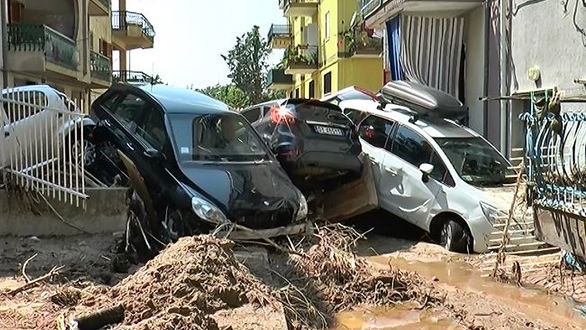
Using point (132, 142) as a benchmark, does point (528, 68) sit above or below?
above

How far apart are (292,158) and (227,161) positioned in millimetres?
1663

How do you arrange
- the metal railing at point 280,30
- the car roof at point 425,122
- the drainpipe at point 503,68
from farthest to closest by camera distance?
the metal railing at point 280,30 < the drainpipe at point 503,68 < the car roof at point 425,122

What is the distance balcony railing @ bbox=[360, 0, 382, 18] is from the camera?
17359mm

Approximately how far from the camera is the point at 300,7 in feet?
124

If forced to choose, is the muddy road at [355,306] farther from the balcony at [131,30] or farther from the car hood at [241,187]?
the balcony at [131,30]

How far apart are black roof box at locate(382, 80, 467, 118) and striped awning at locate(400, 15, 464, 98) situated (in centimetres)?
428

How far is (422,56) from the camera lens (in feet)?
52.4

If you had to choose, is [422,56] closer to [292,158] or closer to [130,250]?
[292,158]

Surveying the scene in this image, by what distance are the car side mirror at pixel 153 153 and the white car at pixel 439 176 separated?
3875 millimetres

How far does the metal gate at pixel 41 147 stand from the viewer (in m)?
8.32

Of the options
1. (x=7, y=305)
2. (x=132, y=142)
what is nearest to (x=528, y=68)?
(x=132, y=142)

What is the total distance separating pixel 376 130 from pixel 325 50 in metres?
23.6

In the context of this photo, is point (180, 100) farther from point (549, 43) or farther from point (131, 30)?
point (131, 30)

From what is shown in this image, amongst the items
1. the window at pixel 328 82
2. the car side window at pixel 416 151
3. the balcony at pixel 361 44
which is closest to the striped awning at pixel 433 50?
the car side window at pixel 416 151
